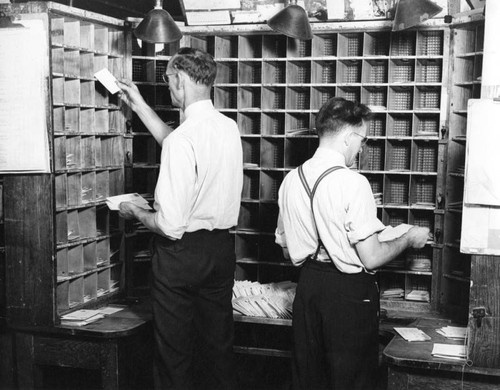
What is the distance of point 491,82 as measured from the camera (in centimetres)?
315

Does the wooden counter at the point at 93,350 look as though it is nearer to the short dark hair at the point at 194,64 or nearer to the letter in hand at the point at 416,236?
the short dark hair at the point at 194,64

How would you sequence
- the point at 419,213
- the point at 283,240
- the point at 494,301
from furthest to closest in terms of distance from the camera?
the point at 419,213, the point at 283,240, the point at 494,301

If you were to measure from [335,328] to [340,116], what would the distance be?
3.25 ft

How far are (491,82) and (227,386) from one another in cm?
212

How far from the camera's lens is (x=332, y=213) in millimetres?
3127

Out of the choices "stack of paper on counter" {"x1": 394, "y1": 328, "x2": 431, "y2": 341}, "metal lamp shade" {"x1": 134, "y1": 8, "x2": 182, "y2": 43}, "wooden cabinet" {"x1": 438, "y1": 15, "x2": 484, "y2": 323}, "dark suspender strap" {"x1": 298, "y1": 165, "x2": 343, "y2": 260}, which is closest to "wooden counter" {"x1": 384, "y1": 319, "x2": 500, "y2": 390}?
"stack of paper on counter" {"x1": 394, "y1": 328, "x2": 431, "y2": 341}

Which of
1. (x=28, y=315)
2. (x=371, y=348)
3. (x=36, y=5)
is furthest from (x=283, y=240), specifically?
(x=36, y=5)

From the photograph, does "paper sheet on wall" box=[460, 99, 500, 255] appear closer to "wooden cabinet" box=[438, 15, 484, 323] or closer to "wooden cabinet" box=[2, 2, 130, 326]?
"wooden cabinet" box=[438, 15, 484, 323]

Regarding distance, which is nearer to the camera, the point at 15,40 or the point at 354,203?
the point at 354,203

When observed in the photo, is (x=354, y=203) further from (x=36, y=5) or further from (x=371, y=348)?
(x=36, y=5)

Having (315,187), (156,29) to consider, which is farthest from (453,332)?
(156,29)

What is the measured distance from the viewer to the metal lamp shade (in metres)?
4.52

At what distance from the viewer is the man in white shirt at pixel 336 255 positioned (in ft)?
10.3

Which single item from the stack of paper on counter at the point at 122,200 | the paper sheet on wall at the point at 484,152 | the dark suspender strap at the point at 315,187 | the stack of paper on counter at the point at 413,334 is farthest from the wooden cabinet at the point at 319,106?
the dark suspender strap at the point at 315,187
